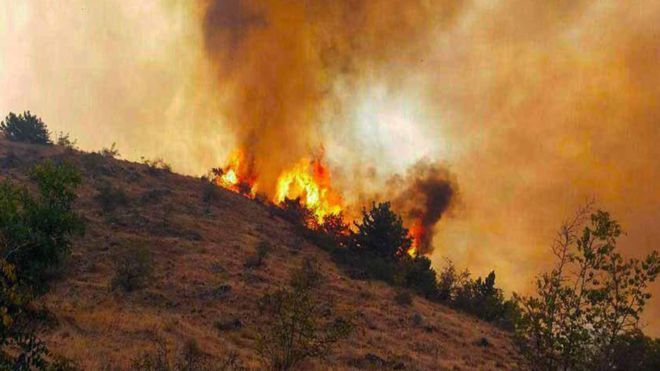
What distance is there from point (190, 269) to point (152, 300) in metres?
7.39

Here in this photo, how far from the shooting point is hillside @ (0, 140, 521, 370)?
2089 centimetres

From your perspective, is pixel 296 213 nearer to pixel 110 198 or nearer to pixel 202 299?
pixel 110 198

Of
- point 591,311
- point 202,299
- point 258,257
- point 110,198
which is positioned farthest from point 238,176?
point 591,311

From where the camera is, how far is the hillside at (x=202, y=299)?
20891 mm

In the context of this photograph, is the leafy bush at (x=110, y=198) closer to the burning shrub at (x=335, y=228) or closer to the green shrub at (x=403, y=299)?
the burning shrub at (x=335, y=228)

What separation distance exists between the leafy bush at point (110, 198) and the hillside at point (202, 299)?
26.4 inches

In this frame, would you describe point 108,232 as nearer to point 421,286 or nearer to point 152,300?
point 152,300

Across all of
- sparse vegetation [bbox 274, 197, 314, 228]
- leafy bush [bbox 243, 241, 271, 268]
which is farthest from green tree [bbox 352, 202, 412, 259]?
leafy bush [bbox 243, 241, 271, 268]

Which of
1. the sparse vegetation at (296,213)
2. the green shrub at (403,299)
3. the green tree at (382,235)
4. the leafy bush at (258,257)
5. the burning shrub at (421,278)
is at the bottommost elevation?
the green shrub at (403,299)

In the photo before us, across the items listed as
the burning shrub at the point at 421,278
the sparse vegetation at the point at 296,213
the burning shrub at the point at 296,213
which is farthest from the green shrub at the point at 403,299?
the burning shrub at the point at 296,213

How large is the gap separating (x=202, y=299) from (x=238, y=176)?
5157 centimetres

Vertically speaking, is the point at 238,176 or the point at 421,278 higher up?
the point at 238,176

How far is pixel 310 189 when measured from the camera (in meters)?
75.1

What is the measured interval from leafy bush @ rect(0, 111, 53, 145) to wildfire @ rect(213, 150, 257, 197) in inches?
1002
